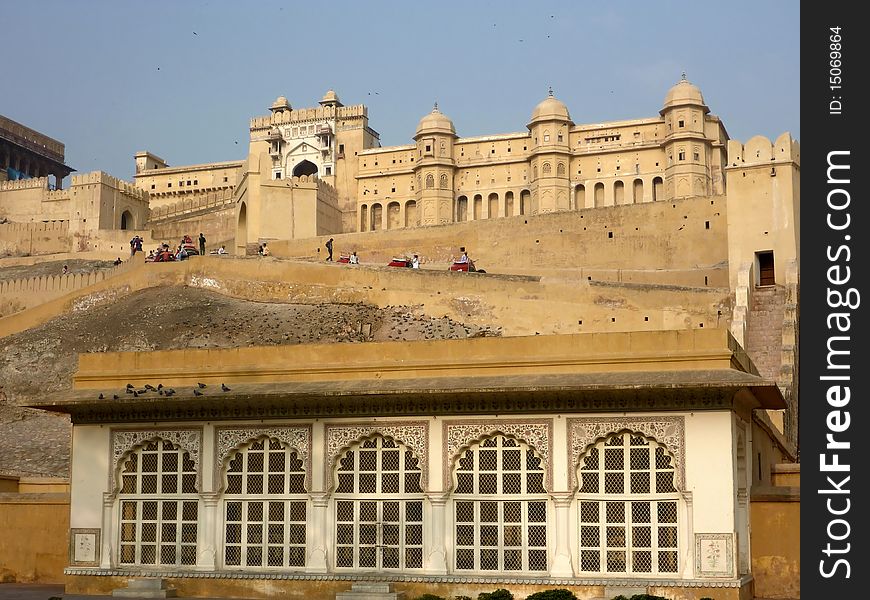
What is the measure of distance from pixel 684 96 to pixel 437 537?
44.3 m

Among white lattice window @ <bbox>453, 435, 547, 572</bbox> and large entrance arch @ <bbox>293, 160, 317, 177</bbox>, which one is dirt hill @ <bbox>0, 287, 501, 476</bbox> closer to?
white lattice window @ <bbox>453, 435, 547, 572</bbox>

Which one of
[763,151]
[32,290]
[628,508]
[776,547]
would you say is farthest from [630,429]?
[32,290]

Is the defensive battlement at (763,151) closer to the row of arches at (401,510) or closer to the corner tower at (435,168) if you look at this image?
the row of arches at (401,510)

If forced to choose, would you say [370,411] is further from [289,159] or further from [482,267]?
[289,159]

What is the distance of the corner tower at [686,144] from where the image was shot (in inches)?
2232

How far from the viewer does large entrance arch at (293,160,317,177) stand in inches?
2702

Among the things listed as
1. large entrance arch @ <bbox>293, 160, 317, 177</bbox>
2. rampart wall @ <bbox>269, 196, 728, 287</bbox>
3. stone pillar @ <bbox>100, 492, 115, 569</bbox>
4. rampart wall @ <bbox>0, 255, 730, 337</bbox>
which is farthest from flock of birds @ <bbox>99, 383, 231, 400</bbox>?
large entrance arch @ <bbox>293, 160, 317, 177</bbox>

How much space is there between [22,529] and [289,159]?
51.5 m

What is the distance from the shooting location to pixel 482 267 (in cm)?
4572

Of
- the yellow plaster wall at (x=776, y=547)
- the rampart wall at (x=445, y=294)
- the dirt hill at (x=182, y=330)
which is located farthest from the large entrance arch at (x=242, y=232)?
the yellow plaster wall at (x=776, y=547)

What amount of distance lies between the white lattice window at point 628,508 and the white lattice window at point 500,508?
0.58 m

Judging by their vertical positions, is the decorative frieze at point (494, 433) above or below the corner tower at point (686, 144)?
below

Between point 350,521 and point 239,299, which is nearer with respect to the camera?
point 350,521
